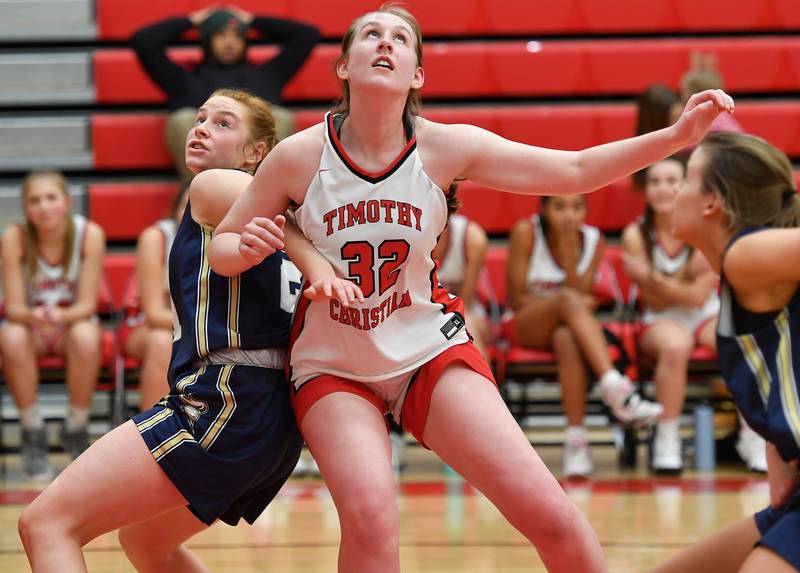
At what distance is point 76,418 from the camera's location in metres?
5.85

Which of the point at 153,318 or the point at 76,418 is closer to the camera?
the point at 153,318

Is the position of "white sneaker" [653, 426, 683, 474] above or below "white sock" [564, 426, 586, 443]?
below

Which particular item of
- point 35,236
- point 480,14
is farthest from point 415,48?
point 480,14

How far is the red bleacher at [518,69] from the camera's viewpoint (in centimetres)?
761

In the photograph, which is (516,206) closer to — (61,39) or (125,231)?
(125,231)

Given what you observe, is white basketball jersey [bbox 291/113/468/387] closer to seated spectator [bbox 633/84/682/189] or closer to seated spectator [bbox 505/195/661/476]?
seated spectator [bbox 505/195/661/476]

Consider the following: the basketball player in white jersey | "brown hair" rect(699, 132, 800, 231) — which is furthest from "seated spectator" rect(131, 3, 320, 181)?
"brown hair" rect(699, 132, 800, 231)

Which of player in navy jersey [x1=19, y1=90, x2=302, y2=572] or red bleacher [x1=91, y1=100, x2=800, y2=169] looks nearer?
player in navy jersey [x1=19, y1=90, x2=302, y2=572]

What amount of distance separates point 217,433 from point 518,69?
5372 mm

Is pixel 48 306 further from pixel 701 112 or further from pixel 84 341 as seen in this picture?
pixel 701 112

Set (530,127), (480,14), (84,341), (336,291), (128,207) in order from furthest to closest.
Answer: (480,14)
(530,127)
(128,207)
(84,341)
(336,291)

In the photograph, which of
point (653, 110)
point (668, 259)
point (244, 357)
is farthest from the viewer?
point (653, 110)

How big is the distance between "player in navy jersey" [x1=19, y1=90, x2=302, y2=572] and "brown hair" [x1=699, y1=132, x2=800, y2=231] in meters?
1.07

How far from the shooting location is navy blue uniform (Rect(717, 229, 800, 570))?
8.52ft
